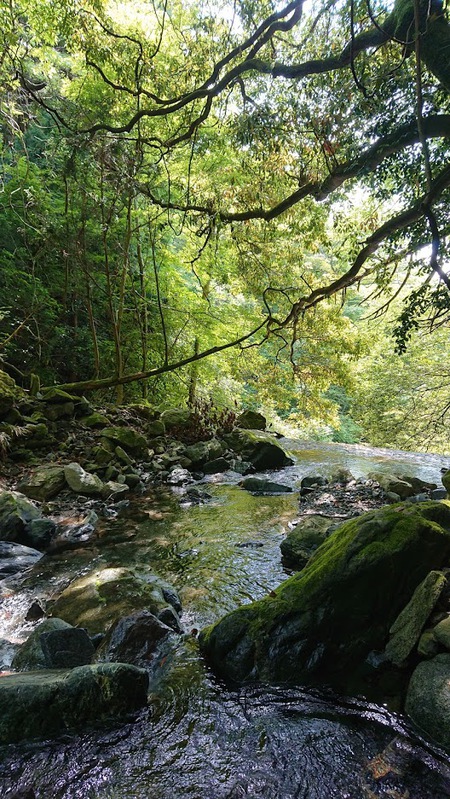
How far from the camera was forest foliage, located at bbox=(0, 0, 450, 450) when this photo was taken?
513 cm

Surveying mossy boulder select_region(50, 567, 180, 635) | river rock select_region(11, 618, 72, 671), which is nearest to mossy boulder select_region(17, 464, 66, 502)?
mossy boulder select_region(50, 567, 180, 635)

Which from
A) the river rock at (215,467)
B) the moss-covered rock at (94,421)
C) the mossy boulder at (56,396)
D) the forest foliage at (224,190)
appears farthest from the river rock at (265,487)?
the mossy boulder at (56,396)

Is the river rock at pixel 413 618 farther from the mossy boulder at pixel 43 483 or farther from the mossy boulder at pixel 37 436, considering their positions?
the mossy boulder at pixel 37 436

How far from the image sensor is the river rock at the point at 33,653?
2643 millimetres

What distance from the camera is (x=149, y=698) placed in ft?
8.15

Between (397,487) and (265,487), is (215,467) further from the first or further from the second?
(397,487)

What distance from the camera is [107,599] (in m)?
3.32

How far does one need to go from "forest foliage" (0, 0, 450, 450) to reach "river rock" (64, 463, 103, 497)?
259 centimetres

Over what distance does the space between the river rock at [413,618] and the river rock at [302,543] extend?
147cm

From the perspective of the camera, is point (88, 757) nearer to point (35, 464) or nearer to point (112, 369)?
point (35, 464)

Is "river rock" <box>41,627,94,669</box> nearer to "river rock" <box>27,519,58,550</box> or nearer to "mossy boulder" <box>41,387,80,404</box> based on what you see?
"river rock" <box>27,519,58,550</box>

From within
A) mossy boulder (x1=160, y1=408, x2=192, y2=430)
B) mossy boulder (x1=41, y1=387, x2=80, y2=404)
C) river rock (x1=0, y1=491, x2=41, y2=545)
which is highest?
mossy boulder (x1=41, y1=387, x2=80, y2=404)

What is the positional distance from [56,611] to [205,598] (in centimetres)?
124

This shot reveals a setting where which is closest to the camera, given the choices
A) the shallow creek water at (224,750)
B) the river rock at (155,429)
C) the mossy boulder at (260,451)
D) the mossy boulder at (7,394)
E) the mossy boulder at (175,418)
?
the shallow creek water at (224,750)
